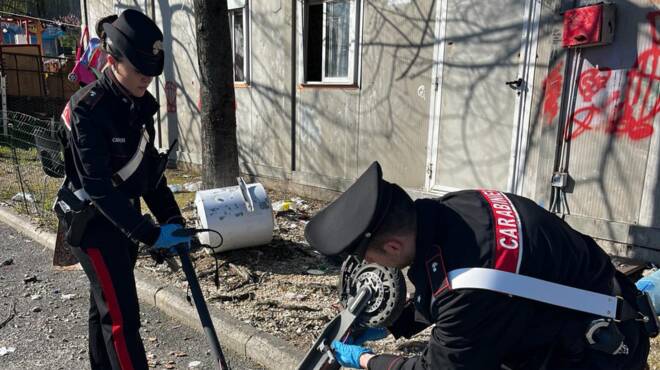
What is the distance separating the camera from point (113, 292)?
2453 mm

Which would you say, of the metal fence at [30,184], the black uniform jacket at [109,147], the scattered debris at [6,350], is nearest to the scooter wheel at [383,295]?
the black uniform jacket at [109,147]

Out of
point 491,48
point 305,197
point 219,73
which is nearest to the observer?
point 219,73

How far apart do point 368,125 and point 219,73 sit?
8.40 feet

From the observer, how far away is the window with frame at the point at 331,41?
281 inches

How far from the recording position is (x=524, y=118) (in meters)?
5.46

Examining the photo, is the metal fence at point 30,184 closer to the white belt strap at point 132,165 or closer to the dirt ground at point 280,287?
the dirt ground at point 280,287

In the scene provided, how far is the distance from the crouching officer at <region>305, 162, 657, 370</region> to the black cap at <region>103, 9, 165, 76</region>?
135cm

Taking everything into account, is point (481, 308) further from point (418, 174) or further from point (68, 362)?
point (418, 174)

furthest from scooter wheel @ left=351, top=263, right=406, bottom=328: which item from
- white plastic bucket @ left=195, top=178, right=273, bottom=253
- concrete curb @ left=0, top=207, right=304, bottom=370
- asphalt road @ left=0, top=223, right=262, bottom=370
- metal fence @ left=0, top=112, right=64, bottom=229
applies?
metal fence @ left=0, top=112, right=64, bottom=229

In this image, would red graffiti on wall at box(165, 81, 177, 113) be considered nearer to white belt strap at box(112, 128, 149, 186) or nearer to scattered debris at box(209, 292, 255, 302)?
scattered debris at box(209, 292, 255, 302)

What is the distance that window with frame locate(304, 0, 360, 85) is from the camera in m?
7.12

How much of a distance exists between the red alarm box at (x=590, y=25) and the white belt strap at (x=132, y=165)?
161 inches

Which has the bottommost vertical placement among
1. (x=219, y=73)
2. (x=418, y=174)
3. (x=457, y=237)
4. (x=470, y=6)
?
(x=418, y=174)

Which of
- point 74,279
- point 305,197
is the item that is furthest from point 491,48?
point 74,279
